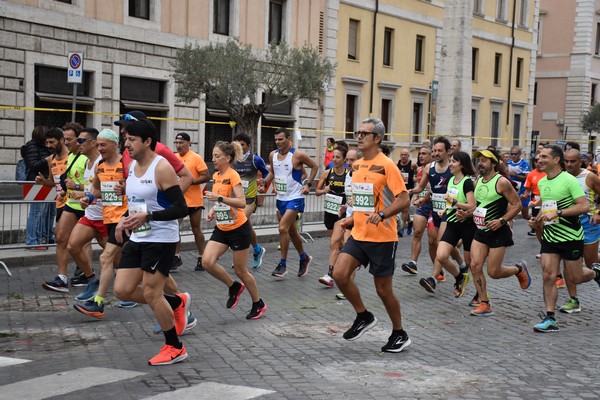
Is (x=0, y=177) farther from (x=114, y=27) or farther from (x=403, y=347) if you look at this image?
(x=403, y=347)

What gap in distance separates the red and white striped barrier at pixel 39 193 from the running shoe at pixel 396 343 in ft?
22.9

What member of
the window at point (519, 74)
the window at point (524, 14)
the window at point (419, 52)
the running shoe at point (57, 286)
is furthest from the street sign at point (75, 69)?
the window at point (524, 14)

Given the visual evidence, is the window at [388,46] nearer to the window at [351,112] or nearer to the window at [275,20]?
the window at [351,112]

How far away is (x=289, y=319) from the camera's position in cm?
885

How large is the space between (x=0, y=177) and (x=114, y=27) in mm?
6042

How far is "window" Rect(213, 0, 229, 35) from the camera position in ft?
98.9

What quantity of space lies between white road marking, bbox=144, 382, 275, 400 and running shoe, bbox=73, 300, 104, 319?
253 centimetres

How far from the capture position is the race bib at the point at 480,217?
9.40 meters

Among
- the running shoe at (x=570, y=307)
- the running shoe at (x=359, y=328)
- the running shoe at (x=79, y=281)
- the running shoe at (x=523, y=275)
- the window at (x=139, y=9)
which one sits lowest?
the running shoe at (x=79, y=281)

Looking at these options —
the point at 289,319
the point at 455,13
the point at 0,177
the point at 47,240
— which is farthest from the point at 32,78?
the point at 289,319

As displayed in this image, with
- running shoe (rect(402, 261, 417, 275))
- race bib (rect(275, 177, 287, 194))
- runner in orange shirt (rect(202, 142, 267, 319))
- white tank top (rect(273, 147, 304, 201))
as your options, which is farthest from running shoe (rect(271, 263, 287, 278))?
runner in orange shirt (rect(202, 142, 267, 319))

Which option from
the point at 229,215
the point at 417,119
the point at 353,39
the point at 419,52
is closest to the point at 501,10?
the point at 419,52

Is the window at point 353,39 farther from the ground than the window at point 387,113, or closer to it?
farther from the ground

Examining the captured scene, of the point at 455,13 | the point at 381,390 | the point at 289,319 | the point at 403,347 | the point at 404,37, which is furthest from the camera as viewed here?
the point at 404,37
